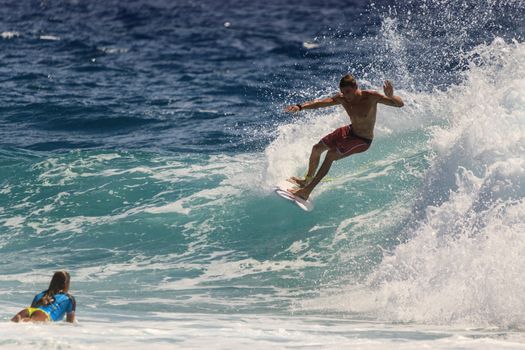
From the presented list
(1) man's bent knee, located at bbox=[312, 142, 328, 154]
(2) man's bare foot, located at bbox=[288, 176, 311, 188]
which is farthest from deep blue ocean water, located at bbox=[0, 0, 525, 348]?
(1) man's bent knee, located at bbox=[312, 142, 328, 154]

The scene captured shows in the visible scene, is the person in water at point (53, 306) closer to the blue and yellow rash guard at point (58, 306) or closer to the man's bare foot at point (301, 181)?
the blue and yellow rash guard at point (58, 306)

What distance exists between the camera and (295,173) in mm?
15977

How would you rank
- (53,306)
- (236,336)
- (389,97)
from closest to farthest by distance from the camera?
1. (53,306)
2. (236,336)
3. (389,97)

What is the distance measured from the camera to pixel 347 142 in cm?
1286

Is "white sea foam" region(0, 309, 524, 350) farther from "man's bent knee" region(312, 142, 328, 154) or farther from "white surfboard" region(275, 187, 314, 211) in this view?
"man's bent knee" region(312, 142, 328, 154)

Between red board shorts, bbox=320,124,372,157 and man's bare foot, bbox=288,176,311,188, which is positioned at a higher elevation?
red board shorts, bbox=320,124,372,157

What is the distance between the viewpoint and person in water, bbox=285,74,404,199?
1230cm

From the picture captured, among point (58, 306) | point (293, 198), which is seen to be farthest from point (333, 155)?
point (58, 306)

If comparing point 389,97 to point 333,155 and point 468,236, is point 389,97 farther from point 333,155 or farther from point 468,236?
point 468,236

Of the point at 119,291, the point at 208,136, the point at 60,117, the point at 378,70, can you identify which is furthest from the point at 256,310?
the point at 378,70

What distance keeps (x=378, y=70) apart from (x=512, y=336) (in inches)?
725

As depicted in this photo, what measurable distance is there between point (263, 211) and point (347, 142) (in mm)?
3103

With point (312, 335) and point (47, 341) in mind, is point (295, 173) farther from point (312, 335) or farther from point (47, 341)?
point (47, 341)

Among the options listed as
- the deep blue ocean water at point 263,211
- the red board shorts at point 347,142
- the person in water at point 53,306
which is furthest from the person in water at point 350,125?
the person in water at point 53,306
